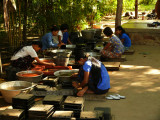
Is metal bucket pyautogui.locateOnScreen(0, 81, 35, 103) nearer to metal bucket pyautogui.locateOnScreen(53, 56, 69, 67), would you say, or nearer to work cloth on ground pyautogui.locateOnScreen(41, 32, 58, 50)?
metal bucket pyautogui.locateOnScreen(53, 56, 69, 67)

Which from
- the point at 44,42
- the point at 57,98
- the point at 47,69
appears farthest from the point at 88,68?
the point at 44,42

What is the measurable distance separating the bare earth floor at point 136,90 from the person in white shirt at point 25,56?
1.80 m

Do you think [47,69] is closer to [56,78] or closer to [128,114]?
[56,78]

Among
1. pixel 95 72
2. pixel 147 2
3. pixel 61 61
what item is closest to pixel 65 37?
pixel 61 61

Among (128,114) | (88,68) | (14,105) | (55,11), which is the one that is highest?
(55,11)

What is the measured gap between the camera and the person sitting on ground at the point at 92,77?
429 cm

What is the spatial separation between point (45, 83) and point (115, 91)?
4.51 feet

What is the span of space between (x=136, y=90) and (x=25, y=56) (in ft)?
8.30

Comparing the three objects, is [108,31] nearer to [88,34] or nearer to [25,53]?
[25,53]

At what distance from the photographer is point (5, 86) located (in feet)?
14.6

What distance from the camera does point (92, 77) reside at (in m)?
4.45

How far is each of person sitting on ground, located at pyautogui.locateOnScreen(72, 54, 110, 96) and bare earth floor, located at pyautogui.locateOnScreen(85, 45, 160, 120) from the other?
261 mm

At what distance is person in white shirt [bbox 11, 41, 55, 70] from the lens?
17.6 ft

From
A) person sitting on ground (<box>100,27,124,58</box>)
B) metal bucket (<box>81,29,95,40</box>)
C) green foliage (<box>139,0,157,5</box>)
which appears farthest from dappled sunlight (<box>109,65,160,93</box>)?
green foliage (<box>139,0,157,5</box>)
